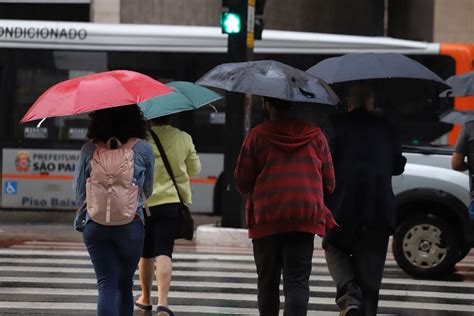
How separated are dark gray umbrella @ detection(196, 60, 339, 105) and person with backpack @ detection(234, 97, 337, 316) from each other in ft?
0.61

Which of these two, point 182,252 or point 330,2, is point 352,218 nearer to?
point 182,252

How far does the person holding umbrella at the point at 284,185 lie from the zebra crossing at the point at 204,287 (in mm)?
2332

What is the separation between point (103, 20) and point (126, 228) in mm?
17269

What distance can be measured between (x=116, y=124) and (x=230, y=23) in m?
7.54

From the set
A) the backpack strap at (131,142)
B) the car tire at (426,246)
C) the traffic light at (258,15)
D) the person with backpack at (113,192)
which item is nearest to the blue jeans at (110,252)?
the person with backpack at (113,192)

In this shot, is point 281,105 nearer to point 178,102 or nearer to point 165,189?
point 178,102

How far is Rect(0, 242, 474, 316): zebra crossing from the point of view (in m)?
8.78

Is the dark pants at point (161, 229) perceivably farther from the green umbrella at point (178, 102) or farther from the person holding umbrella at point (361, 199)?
the person holding umbrella at point (361, 199)

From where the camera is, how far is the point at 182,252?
12750 millimetres

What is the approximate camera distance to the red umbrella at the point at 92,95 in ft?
19.5

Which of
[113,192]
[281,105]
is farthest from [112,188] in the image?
[281,105]

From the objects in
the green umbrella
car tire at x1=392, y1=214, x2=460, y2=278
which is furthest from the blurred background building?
the green umbrella

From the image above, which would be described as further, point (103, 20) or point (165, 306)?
point (103, 20)

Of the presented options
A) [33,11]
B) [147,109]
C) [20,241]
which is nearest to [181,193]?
[147,109]
